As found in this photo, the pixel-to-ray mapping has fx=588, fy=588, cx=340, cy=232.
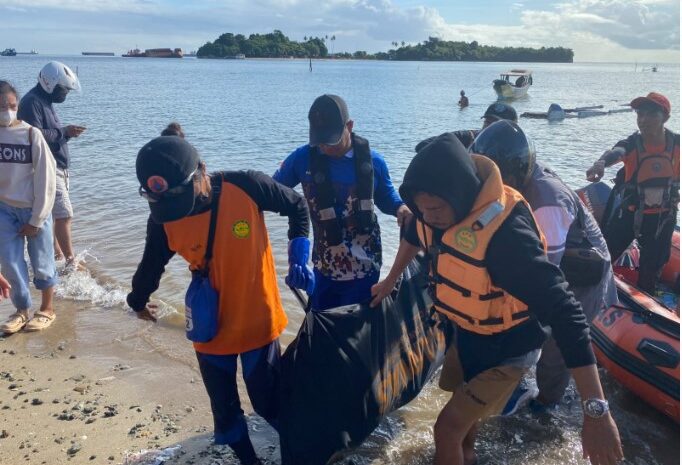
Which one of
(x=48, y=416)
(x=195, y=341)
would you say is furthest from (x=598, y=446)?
(x=48, y=416)

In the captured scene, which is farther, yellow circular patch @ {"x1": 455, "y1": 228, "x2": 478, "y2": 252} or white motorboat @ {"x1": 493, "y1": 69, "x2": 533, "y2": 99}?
white motorboat @ {"x1": 493, "y1": 69, "x2": 533, "y2": 99}

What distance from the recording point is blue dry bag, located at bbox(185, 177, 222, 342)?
2814 millimetres

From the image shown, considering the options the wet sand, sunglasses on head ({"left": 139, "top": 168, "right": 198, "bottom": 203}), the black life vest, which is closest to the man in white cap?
the wet sand

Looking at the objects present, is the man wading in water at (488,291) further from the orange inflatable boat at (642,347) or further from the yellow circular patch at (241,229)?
the orange inflatable boat at (642,347)

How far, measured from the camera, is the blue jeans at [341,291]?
3.81 m

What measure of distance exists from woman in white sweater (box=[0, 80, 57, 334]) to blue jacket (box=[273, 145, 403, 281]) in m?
2.25

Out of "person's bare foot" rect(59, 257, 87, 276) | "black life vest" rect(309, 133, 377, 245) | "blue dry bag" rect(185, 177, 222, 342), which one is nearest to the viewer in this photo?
"blue dry bag" rect(185, 177, 222, 342)

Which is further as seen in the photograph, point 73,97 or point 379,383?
point 73,97

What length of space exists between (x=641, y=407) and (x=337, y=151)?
9.77 ft

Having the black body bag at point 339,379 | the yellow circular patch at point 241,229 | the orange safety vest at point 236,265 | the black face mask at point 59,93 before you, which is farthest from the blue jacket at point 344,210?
the black face mask at point 59,93

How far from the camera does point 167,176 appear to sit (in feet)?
8.36

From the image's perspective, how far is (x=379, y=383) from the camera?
10.3 ft

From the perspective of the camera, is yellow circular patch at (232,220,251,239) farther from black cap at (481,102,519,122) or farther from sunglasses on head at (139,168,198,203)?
black cap at (481,102,519,122)

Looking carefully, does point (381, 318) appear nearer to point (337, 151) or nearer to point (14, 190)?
point (337, 151)
